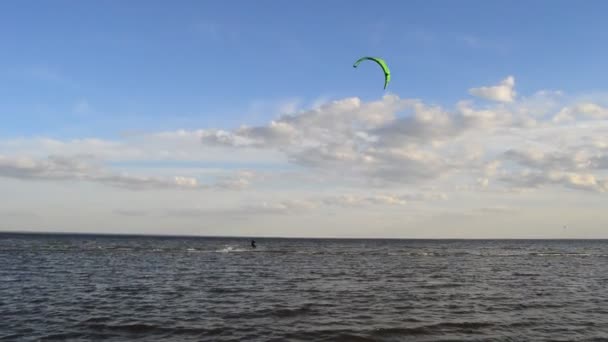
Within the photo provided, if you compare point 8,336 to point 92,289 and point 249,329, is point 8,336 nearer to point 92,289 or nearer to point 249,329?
point 249,329

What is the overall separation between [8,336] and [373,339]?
48.9 ft

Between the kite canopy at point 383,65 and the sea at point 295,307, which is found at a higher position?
the kite canopy at point 383,65

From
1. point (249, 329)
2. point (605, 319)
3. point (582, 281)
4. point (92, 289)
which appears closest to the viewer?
point (249, 329)

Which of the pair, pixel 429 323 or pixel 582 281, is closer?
pixel 429 323

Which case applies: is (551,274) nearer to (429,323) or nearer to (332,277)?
(332,277)

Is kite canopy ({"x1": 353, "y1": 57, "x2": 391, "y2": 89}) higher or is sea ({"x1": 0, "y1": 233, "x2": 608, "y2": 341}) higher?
kite canopy ({"x1": 353, "y1": 57, "x2": 391, "y2": 89})

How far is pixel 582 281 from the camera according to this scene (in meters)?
42.8

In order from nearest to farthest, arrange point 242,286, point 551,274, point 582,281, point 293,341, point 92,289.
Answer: point 293,341 < point 92,289 < point 242,286 < point 582,281 < point 551,274

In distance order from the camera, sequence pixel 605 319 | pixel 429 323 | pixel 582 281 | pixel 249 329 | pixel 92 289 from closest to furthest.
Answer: pixel 249 329
pixel 429 323
pixel 605 319
pixel 92 289
pixel 582 281

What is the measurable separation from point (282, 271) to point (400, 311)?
24764 millimetres

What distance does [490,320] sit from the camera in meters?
23.9

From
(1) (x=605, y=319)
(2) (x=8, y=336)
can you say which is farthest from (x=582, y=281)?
(2) (x=8, y=336)

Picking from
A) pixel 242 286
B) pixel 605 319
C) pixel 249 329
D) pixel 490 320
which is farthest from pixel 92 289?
pixel 605 319

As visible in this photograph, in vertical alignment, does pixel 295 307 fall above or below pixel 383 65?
below
